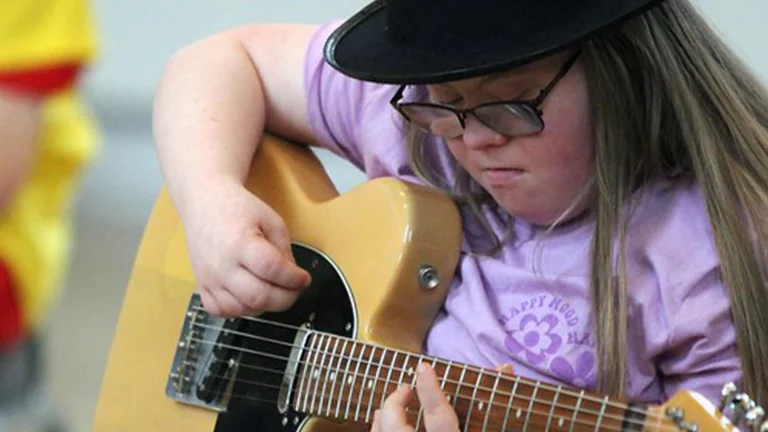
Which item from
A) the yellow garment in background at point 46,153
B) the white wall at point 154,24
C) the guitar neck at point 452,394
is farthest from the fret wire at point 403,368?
the white wall at point 154,24

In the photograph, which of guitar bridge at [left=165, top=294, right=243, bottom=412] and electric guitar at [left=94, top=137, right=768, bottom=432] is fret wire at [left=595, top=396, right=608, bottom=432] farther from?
guitar bridge at [left=165, top=294, right=243, bottom=412]

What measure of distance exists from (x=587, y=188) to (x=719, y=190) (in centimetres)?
9

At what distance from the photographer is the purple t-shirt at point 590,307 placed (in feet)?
3.03

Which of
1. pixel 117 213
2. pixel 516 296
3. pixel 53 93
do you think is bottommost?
pixel 117 213

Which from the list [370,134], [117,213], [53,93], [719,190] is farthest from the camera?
[117,213]

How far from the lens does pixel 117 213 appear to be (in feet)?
5.63

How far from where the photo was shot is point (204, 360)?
3.83 feet

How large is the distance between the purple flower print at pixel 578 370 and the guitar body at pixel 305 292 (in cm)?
13

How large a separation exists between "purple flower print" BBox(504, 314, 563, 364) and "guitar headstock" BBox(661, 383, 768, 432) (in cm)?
20

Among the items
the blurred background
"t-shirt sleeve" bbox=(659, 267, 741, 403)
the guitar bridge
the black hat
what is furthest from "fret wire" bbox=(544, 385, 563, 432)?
the blurred background

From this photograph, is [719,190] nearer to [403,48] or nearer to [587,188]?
[587,188]

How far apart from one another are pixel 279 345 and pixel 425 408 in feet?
0.75

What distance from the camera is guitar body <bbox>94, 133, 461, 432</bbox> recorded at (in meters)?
1.05

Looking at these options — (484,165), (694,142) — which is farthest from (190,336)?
(694,142)
